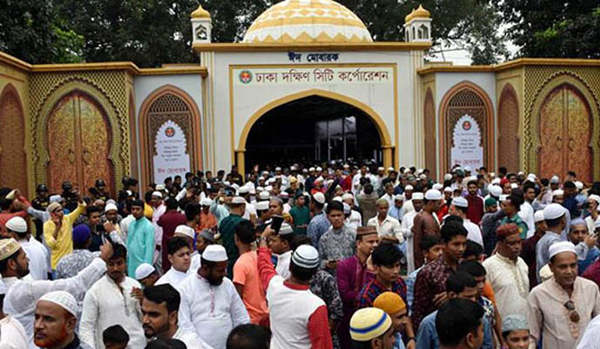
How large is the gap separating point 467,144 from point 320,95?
372 cm

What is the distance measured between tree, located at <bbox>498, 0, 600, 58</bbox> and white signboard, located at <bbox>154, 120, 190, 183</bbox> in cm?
1001

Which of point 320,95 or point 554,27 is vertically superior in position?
point 554,27

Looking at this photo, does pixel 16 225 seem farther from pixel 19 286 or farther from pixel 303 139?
pixel 303 139

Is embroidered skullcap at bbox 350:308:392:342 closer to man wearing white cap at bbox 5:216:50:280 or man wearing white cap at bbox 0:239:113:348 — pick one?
man wearing white cap at bbox 0:239:113:348

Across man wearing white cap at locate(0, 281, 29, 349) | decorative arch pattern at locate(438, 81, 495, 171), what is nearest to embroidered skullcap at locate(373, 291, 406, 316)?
man wearing white cap at locate(0, 281, 29, 349)

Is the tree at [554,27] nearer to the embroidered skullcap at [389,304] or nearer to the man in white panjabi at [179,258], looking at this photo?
the man in white panjabi at [179,258]

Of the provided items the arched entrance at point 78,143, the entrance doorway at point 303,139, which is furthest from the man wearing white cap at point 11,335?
the entrance doorway at point 303,139

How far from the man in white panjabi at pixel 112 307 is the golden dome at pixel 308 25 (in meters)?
13.9

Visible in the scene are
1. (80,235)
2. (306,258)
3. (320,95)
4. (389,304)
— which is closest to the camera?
(389,304)

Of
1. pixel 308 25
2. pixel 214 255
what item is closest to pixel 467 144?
pixel 308 25

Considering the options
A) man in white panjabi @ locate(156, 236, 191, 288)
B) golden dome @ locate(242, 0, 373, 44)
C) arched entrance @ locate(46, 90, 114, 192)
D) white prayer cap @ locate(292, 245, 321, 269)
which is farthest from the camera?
golden dome @ locate(242, 0, 373, 44)

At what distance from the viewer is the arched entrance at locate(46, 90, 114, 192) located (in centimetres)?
1527

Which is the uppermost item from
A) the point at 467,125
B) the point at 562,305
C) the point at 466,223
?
the point at 467,125

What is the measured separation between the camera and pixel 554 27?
63.7 feet
